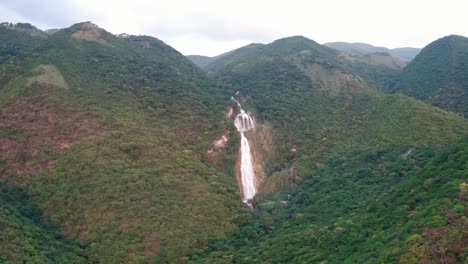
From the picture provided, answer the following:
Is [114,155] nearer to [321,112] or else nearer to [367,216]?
[367,216]

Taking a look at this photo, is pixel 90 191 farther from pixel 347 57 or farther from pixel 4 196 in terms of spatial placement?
pixel 347 57

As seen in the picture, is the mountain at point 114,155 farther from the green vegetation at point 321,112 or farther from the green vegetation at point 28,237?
the green vegetation at point 321,112

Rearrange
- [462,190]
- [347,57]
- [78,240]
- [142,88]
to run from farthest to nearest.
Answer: [347,57], [142,88], [78,240], [462,190]

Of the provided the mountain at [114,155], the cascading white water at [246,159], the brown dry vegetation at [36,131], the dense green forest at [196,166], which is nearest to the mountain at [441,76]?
the dense green forest at [196,166]

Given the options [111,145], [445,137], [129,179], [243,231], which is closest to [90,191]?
[129,179]

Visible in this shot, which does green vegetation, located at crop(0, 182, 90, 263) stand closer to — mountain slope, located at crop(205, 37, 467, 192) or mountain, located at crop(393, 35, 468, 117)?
mountain slope, located at crop(205, 37, 467, 192)

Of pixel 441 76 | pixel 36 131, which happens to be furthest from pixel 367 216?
pixel 441 76
